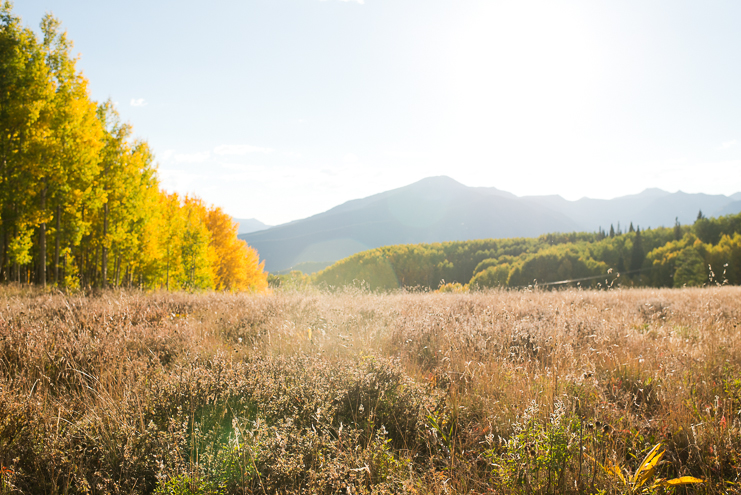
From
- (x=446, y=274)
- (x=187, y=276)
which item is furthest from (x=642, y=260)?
(x=187, y=276)

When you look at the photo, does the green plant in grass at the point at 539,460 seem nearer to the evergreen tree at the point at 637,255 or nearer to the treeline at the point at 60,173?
the treeline at the point at 60,173

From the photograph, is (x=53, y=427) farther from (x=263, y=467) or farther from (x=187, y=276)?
(x=187, y=276)

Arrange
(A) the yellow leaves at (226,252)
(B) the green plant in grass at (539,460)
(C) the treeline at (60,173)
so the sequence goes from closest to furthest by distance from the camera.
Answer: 1. (B) the green plant in grass at (539,460)
2. (C) the treeline at (60,173)
3. (A) the yellow leaves at (226,252)

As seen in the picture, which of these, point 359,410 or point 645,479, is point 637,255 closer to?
point 645,479

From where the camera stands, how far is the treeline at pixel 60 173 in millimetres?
13914

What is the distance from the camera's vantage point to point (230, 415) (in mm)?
2738

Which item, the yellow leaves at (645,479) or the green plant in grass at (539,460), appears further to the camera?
the green plant in grass at (539,460)

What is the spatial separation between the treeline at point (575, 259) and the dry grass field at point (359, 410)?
44748mm

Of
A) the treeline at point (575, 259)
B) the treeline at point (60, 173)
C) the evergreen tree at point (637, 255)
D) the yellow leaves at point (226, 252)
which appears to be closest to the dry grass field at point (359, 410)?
the treeline at point (60, 173)

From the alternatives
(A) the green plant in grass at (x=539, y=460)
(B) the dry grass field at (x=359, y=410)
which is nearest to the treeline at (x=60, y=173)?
(B) the dry grass field at (x=359, y=410)

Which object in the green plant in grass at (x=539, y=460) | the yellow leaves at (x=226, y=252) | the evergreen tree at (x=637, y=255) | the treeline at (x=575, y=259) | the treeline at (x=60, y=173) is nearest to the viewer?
the green plant in grass at (x=539, y=460)

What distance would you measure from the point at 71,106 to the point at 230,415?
18.9 metres

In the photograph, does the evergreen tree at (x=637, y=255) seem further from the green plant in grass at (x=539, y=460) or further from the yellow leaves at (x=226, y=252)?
the green plant in grass at (x=539, y=460)

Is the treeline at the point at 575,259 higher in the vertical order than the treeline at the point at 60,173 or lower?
lower
